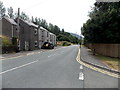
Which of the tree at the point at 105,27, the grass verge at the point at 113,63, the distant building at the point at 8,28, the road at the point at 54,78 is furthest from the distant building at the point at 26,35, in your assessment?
the road at the point at 54,78

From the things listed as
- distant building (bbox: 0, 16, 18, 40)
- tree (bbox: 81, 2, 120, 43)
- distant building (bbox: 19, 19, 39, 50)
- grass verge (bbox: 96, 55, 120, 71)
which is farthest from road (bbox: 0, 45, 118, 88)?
distant building (bbox: 19, 19, 39, 50)

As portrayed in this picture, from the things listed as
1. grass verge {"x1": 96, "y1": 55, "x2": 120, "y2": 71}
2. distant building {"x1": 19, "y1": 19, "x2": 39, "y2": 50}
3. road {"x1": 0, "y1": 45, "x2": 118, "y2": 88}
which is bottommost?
grass verge {"x1": 96, "y1": 55, "x2": 120, "y2": 71}

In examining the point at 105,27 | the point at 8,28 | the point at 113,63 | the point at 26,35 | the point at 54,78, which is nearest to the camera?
the point at 54,78

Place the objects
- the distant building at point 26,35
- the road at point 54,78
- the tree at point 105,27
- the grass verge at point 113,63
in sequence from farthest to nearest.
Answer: the distant building at point 26,35 < the tree at point 105,27 < the grass verge at point 113,63 < the road at point 54,78

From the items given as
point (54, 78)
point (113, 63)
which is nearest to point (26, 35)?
point (113, 63)

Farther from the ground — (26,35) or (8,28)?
(8,28)

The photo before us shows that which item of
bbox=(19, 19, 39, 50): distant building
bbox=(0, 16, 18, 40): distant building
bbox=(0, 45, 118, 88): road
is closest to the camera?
bbox=(0, 45, 118, 88): road

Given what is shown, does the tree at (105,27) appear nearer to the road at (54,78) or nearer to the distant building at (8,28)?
the road at (54,78)

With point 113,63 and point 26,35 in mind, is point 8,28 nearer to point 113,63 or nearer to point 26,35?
point 26,35

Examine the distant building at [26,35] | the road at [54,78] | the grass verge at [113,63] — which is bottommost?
the grass verge at [113,63]

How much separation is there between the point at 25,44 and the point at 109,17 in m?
27.9

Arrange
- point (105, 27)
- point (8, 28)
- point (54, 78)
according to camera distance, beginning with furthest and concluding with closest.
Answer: point (8, 28), point (105, 27), point (54, 78)

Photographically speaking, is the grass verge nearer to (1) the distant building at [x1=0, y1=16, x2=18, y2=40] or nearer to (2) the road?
(2) the road

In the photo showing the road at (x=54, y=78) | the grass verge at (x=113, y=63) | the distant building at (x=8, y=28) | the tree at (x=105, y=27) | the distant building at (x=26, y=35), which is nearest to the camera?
the road at (x=54, y=78)
